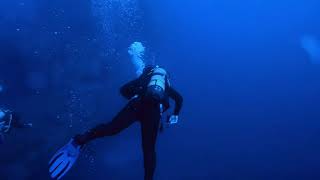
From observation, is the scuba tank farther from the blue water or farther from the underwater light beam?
the underwater light beam

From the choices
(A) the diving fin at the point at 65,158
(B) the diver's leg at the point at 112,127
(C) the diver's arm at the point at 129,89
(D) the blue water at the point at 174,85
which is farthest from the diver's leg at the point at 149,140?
(D) the blue water at the point at 174,85

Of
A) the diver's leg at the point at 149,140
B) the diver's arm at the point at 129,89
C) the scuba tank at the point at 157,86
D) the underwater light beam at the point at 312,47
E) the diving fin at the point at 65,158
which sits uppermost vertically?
the underwater light beam at the point at 312,47

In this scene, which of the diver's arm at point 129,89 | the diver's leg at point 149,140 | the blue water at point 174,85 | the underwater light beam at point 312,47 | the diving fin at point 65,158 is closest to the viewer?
the diver's leg at point 149,140

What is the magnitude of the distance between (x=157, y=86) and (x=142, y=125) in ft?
1.73

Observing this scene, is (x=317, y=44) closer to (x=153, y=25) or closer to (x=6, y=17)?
(x=153, y=25)

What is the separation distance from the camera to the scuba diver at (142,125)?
168 inches

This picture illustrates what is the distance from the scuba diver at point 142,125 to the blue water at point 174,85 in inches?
213

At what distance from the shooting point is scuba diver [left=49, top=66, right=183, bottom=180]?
14.0 ft

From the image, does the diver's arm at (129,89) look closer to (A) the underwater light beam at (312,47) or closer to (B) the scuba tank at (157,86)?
(B) the scuba tank at (157,86)

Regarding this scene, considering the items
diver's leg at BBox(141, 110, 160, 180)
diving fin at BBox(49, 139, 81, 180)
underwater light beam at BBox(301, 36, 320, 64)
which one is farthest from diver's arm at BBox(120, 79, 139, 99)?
underwater light beam at BBox(301, 36, 320, 64)

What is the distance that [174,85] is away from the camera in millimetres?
14164

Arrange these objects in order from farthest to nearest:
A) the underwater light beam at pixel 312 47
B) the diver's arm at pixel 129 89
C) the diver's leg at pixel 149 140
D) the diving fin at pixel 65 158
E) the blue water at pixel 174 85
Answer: the underwater light beam at pixel 312 47, the blue water at pixel 174 85, the diver's arm at pixel 129 89, the diving fin at pixel 65 158, the diver's leg at pixel 149 140

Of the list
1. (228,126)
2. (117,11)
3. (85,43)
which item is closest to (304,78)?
(228,126)

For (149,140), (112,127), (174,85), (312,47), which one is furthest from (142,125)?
(312,47)
